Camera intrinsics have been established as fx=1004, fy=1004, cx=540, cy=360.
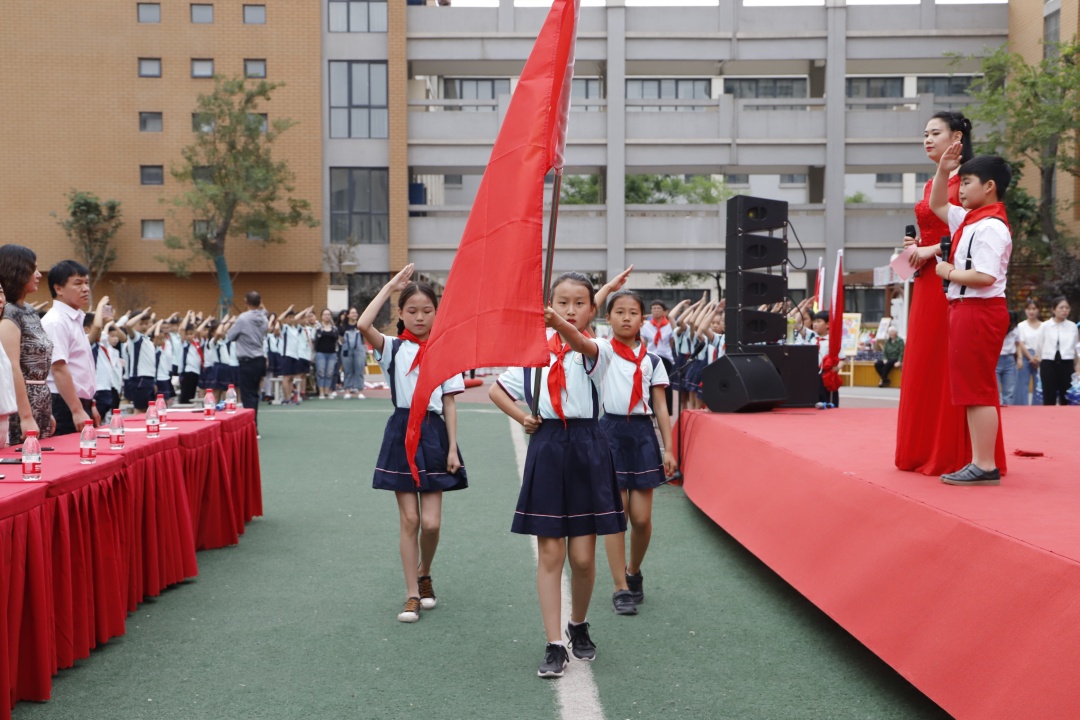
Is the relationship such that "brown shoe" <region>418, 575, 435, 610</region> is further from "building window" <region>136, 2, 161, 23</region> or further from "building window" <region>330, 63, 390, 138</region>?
"building window" <region>136, 2, 161, 23</region>

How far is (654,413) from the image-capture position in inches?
241

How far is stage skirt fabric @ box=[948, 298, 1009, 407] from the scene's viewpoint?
4590mm

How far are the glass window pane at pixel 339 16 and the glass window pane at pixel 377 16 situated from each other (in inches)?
38.6

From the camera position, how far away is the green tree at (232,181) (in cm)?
3512

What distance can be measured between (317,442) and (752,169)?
82.7 ft

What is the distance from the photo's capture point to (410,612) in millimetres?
5289

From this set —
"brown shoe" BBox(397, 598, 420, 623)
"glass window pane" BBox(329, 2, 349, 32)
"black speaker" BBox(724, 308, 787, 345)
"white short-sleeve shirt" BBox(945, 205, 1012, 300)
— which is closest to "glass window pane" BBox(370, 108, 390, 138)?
"glass window pane" BBox(329, 2, 349, 32)

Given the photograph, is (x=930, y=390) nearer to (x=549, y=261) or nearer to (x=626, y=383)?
(x=626, y=383)

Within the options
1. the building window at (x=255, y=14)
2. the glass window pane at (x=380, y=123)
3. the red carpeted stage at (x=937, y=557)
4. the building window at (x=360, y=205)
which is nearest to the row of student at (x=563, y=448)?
the red carpeted stage at (x=937, y=557)

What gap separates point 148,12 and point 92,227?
8.34 metres

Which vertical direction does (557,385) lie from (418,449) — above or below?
above

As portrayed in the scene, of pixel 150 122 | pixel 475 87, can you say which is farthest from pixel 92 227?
pixel 475 87

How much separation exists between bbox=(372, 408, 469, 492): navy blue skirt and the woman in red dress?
2384 mm

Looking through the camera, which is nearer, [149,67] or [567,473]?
[567,473]
